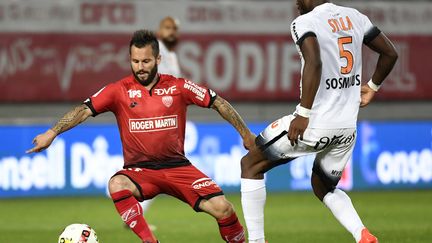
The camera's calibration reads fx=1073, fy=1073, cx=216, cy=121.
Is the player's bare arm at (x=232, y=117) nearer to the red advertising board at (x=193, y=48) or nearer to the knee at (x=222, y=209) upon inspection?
the knee at (x=222, y=209)

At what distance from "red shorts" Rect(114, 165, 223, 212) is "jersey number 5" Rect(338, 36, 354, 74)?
4.02 feet

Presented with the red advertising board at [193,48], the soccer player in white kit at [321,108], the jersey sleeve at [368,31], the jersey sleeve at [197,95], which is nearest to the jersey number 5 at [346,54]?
the soccer player in white kit at [321,108]

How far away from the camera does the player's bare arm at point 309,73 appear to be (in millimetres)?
6777

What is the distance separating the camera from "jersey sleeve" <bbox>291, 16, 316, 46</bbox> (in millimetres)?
6871

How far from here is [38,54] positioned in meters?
16.1

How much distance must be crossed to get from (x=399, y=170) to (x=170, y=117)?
302 inches

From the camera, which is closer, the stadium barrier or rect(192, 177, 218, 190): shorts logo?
rect(192, 177, 218, 190): shorts logo

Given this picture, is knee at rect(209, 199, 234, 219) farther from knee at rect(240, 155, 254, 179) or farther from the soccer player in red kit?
knee at rect(240, 155, 254, 179)

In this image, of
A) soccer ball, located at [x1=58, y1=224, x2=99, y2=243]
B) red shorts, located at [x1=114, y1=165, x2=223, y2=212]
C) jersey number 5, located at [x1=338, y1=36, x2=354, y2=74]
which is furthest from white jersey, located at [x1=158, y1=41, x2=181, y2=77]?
jersey number 5, located at [x1=338, y1=36, x2=354, y2=74]

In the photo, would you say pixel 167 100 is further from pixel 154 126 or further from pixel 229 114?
pixel 229 114

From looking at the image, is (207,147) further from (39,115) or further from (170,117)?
(170,117)

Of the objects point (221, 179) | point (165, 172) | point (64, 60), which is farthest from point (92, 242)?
point (64, 60)

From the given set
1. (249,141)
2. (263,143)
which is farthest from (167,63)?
(263,143)

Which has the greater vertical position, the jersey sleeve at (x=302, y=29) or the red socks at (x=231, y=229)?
the jersey sleeve at (x=302, y=29)
